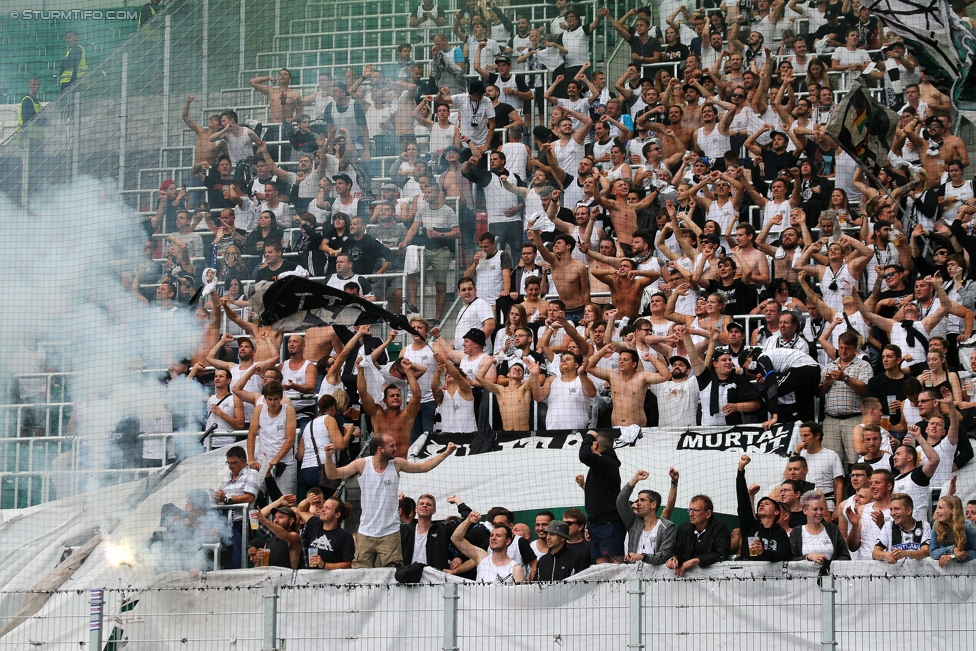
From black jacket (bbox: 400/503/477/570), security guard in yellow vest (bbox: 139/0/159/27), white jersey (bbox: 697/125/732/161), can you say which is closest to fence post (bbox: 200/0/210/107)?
security guard in yellow vest (bbox: 139/0/159/27)

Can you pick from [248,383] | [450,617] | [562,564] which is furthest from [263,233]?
[450,617]

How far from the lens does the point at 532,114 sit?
47.8 feet

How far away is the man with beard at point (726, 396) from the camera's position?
9945 mm

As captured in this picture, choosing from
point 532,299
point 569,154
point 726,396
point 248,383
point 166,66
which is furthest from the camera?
point 166,66

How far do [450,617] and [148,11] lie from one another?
11.1 meters

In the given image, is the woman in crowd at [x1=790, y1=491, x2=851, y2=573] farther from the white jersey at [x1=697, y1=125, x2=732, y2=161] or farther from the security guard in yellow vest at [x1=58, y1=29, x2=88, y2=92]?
the security guard in yellow vest at [x1=58, y1=29, x2=88, y2=92]

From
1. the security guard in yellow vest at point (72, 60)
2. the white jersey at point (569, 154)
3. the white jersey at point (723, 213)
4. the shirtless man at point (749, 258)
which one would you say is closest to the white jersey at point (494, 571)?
the shirtless man at point (749, 258)

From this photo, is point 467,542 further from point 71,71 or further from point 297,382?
point 71,71

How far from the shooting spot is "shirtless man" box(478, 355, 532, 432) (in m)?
10.4

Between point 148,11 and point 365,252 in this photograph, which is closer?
point 365,252

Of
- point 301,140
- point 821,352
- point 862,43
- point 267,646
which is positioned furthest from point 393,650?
point 862,43

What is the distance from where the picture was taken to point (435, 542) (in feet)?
29.5

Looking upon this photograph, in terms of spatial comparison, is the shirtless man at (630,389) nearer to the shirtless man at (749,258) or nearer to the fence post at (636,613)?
the shirtless man at (749,258)

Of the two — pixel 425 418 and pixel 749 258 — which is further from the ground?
pixel 749 258
